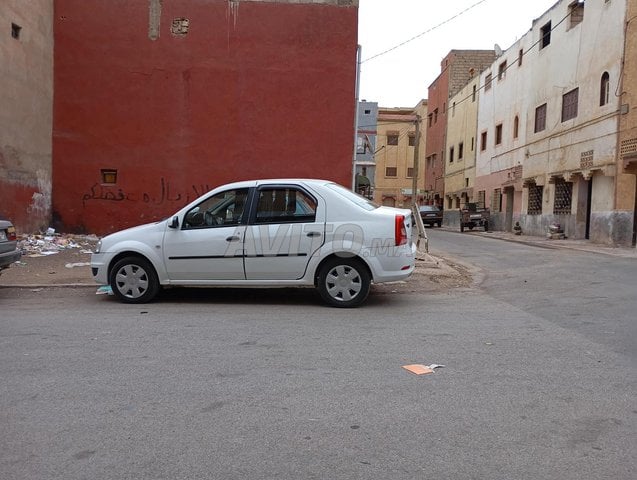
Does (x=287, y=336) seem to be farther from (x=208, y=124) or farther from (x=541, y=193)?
(x=541, y=193)

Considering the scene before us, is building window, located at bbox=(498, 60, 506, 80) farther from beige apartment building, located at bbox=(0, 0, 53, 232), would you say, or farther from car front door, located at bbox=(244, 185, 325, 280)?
car front door, located at bbox=(244, 185, 325, 280)

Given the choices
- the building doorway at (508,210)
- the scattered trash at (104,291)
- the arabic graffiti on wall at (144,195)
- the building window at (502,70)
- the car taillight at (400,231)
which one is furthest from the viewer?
the building window at (502,70)

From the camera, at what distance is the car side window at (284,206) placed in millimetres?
6883

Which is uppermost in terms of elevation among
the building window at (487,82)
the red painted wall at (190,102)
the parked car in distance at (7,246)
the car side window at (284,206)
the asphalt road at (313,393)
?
the building window at (487,82)

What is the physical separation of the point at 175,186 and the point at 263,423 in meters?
12.5

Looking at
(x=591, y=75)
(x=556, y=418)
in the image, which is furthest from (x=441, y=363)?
(x=591, y=75)

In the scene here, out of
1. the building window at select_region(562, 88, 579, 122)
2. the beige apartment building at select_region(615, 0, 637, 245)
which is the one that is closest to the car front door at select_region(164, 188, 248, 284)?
the beige apartment building at select_region(615, 0, 637, 245)

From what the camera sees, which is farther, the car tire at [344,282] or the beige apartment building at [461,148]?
the beige apartment building at [461,148]

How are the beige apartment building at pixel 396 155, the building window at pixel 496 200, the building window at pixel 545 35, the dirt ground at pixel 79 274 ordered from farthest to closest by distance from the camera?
the beige apartment building at pixel 396 155 < the building window at pixel 496 200 < the building window at pixel 545 35 < the dirt ground at pixel 79 274

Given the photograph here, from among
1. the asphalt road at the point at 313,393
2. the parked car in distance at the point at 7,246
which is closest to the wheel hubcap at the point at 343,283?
the asphalt road at the point at 313,393

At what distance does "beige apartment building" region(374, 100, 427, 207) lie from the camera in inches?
2121

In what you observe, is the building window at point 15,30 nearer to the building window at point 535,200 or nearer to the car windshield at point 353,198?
the car windshield at point 353,198

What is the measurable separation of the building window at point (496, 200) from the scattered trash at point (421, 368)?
88.1ft

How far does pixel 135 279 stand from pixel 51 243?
710 centimetres
